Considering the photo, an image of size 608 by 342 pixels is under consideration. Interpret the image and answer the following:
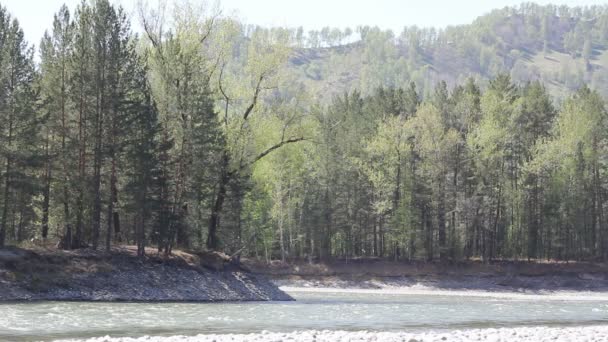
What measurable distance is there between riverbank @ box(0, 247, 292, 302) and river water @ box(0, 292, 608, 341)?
2344mm

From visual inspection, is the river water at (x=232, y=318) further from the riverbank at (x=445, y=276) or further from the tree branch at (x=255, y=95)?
the riverbank at (x=445, y=276)

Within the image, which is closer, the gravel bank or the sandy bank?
the gravel bank

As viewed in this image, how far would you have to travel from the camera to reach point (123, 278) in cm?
3869

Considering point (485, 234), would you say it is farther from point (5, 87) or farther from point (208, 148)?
point (5, 87)

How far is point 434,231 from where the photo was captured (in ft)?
245

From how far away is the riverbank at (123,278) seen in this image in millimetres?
35500

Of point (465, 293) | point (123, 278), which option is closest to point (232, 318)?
point (123, 278)

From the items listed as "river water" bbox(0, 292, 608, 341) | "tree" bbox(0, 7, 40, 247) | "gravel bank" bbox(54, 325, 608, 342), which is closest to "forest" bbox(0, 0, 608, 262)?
"tree" bbox(0, 7, 40, 247)

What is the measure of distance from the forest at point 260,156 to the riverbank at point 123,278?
1.92m

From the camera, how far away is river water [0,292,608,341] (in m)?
25.3

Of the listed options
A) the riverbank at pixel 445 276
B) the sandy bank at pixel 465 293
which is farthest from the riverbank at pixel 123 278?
the riverbank at pixel 445 276

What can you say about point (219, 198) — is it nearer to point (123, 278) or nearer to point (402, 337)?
point (123, 278)

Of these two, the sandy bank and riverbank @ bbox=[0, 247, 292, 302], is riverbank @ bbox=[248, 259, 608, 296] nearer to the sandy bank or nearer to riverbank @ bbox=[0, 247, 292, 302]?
the sandy bank

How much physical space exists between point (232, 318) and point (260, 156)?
21831 millimetres
